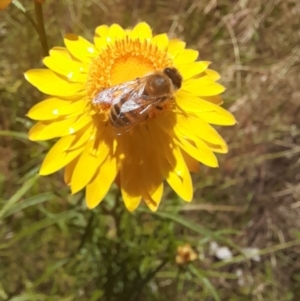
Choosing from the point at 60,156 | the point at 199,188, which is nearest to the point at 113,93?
the point at 60,156

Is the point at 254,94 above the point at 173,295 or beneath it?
above

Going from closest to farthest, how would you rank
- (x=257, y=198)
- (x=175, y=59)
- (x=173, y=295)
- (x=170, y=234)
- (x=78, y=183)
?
(x=78, y=183) < (x=175, y=59) < (x=170, y=234) < (x=173, y=295) < (x=257, y=198)

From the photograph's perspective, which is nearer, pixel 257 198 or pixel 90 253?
pixel 90 253

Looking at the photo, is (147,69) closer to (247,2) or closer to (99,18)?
(99,18)

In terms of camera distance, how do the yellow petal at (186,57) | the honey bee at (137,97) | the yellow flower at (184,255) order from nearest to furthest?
the honey bee at (137,97) → the yellow petal at (186,57) → the yellow flower at (184,255)

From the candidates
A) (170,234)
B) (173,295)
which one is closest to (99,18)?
(170,234)

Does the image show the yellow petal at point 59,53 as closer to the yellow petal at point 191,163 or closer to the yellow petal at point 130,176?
the yellow petal at point 130,176

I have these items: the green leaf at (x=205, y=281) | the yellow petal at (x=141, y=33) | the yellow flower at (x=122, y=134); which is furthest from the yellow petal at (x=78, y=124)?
the green leaf at (x=205, y=281)

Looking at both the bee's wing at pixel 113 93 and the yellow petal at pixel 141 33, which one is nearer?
the bee's wing at pixel 113 93
